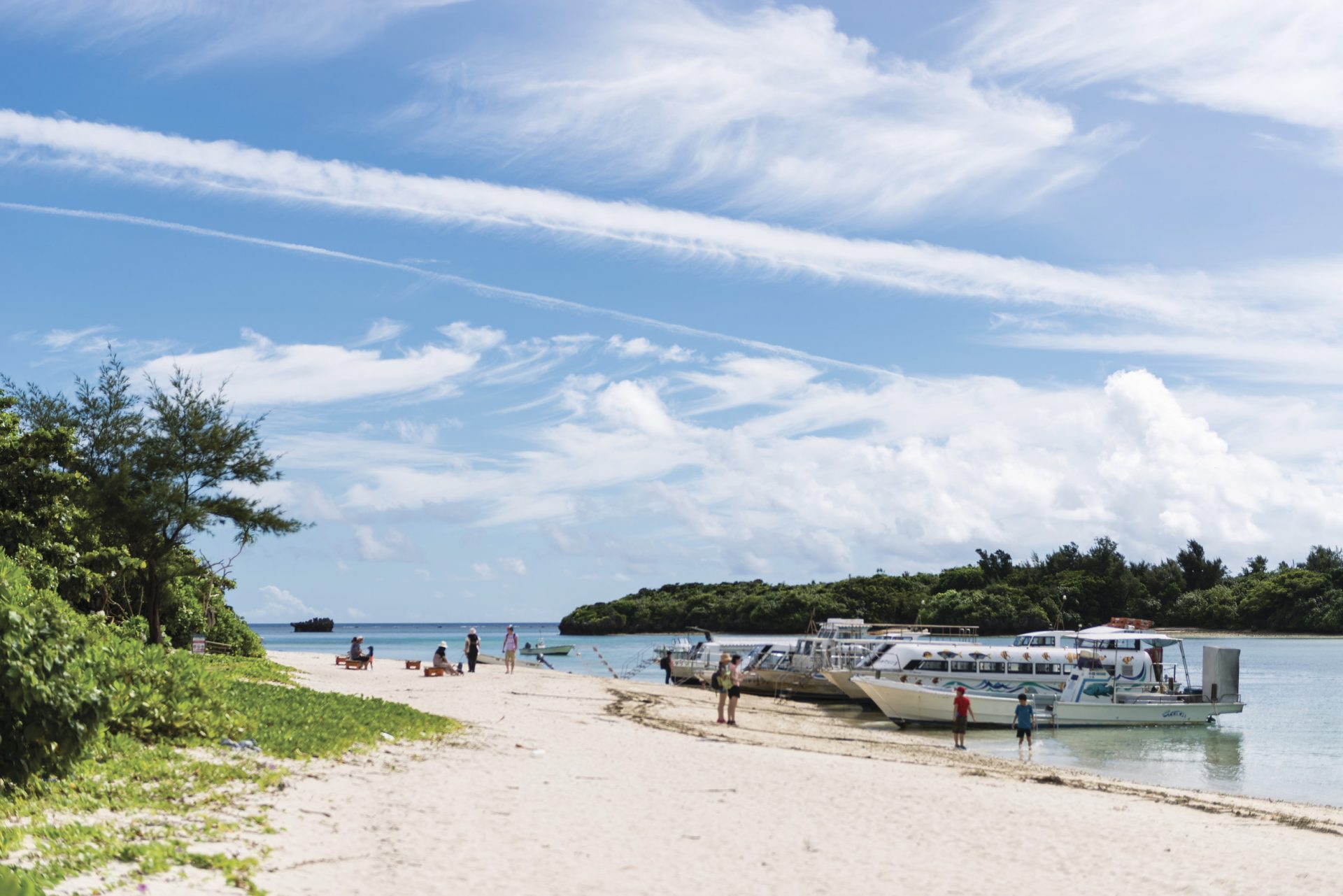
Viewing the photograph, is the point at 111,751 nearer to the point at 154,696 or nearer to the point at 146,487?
the point at 154,696

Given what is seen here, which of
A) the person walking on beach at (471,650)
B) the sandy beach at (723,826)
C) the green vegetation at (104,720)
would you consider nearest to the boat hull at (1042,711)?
the person walking on beach at (471,650)

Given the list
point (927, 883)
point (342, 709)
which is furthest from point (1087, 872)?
point (342, 709)

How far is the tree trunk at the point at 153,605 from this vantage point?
33562 mm

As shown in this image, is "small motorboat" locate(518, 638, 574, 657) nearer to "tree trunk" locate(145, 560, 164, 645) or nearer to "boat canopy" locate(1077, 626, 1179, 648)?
"boat canopy" locate(1077, 626, 1179, 648)

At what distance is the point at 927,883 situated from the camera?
458 inches

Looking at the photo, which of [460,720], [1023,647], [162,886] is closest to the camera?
[162,886]

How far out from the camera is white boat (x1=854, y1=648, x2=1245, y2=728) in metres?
38.6

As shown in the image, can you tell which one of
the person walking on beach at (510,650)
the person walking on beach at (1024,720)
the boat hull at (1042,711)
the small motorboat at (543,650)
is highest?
the person walking on beach at (510,650)

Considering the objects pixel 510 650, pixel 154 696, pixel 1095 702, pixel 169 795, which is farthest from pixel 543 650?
pixel 169 795

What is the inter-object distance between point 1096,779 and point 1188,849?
32.6 feet

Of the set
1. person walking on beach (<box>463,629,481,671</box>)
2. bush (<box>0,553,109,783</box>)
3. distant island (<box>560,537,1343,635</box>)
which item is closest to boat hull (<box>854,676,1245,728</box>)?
person walking on beach (<box>463,629,481,671</box>)

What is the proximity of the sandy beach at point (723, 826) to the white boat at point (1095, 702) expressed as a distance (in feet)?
50.3

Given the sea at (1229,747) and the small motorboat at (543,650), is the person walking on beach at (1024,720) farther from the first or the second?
the small motorboat at (543,650)

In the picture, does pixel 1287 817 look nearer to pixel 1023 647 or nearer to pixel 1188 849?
pixel 1188 849
